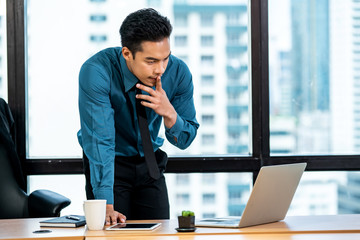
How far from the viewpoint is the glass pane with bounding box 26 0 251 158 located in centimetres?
340

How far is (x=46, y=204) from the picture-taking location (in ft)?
8.75

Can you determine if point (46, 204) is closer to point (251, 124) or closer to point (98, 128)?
point (98, 128)

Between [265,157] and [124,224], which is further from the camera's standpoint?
[265,157]

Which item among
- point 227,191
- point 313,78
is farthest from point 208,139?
point 313,78

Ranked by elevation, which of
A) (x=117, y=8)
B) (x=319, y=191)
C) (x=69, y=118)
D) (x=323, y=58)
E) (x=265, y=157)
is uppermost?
(x=117, y=8)

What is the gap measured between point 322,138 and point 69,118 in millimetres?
1626

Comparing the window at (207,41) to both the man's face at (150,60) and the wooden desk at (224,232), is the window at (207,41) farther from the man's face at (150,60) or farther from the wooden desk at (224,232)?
the wooden desk at (224,232)

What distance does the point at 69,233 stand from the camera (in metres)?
1.81

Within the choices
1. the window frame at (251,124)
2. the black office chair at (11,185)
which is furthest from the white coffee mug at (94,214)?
the window frame at (251,124)

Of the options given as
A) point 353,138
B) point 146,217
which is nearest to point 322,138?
point 353,138

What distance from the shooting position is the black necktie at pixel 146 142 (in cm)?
226

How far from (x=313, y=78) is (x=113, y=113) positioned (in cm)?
165

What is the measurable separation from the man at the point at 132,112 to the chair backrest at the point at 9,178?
0.62 m

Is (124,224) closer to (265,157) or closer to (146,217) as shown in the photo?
(146,217)
